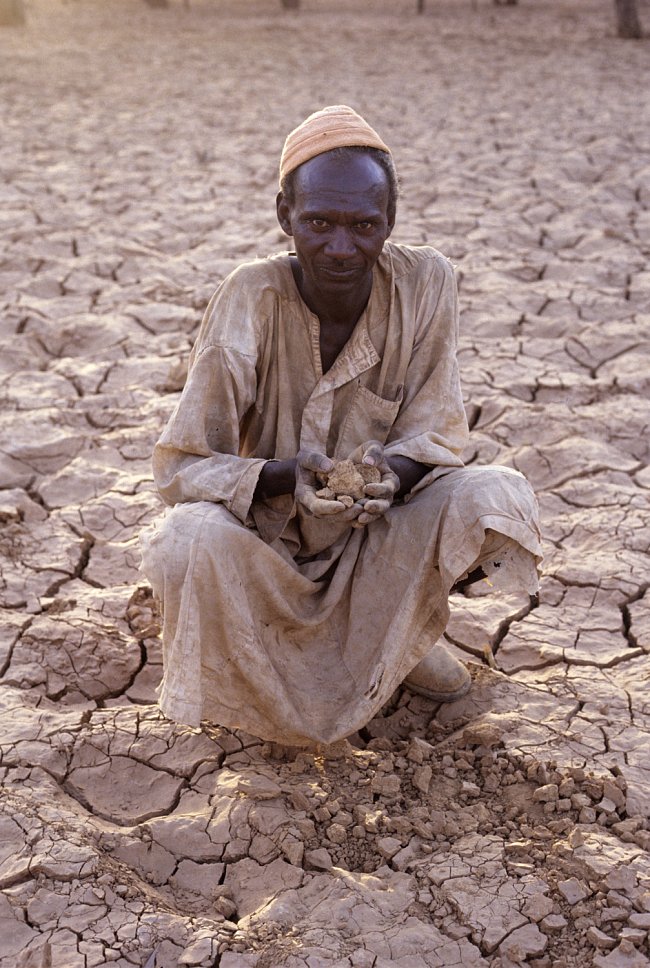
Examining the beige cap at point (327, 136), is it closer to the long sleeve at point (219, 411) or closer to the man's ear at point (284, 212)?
the man's ear at point (284, 212)

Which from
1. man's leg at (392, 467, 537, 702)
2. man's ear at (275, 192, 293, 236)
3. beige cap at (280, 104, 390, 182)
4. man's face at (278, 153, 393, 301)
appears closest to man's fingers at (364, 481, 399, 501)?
man's leg at (392, 467, 537, 702)

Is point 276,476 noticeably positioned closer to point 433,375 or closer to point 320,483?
point 320,483

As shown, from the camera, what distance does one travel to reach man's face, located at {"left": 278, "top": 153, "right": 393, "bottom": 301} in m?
2.12

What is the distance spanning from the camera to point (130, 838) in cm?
213

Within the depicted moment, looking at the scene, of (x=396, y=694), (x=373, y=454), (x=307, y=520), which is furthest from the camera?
(x=396, y=694)

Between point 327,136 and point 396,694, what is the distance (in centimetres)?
131

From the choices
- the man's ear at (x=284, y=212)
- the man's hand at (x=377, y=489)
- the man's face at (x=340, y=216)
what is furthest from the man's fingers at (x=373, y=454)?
the man's ear at (x=284, y=212)

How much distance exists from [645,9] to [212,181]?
27.0 feet

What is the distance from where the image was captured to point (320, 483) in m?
2.22

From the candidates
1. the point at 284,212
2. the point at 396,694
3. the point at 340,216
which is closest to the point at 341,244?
the point at 340,216

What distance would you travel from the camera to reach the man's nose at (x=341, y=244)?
2.13 meters

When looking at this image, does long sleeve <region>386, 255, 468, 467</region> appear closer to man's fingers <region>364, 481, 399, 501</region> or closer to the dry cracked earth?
man's fingers <region>364, 481, 399, 501</region>

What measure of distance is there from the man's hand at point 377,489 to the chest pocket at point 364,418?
0.12 metres

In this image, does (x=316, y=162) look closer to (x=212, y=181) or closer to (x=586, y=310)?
(x=586, y=310)
